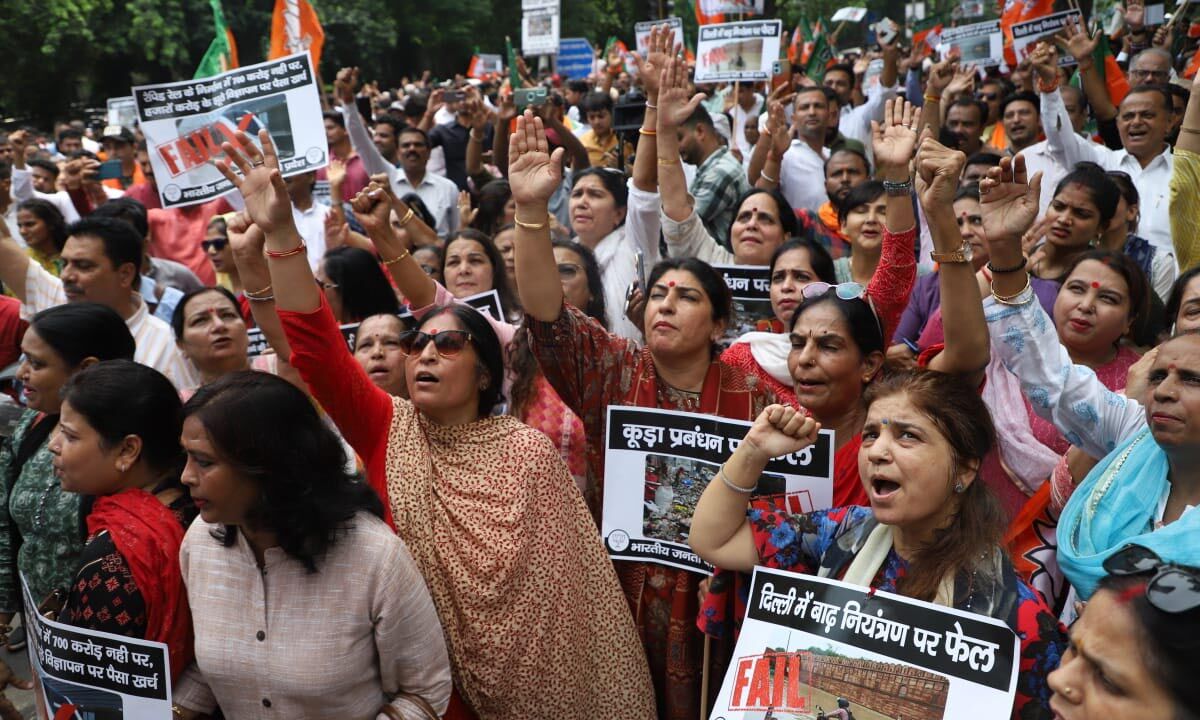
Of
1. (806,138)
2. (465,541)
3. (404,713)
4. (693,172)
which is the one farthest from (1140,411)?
(806,138)

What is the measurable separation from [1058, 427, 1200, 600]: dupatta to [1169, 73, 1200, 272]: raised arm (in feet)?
7.38

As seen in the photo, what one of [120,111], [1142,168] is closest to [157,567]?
[1142,168]

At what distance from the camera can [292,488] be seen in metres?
2.32

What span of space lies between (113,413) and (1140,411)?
2543 millimetres

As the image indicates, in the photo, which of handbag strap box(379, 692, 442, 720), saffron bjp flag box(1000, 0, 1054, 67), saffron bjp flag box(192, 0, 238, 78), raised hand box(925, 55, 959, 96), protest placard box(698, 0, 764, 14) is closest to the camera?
handbag strap box(379, 692, 442, 720)

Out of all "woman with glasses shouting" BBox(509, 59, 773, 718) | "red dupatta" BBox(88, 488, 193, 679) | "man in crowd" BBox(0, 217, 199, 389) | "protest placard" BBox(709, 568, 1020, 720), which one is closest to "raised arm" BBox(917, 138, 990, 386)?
"woman with glasses shouting" BBox(509, 59, 773, 718)

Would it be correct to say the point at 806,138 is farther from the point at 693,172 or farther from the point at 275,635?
the point at 275,635

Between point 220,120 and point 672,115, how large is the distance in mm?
2685

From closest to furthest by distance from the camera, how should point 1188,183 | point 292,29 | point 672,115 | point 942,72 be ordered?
point 672,115, point 1188,183, point 942,72, point 292,29

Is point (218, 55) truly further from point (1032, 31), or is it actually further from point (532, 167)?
A: point (1032, 31)

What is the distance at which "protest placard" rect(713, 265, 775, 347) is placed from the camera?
4219 mm

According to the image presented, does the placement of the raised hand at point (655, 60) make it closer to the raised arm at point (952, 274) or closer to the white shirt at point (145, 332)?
the raised arm at point (952, 274)

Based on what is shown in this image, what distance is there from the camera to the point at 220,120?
17.9 feet

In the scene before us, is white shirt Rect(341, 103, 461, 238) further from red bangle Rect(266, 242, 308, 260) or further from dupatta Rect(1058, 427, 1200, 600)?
dupatta Rect(1058, 427, 1200, 600)
